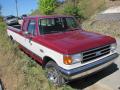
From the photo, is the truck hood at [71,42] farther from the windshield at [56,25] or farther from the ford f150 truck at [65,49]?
the windshield at [56,25]

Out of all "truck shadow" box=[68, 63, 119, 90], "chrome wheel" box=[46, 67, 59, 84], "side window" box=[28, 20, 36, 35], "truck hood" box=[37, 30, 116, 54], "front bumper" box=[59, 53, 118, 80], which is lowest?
"truck shadow" box=[68, 63, 119, 90]

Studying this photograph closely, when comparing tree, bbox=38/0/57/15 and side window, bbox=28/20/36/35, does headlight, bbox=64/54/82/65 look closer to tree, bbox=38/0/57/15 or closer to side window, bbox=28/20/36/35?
side window, bbox=28/20/36/35

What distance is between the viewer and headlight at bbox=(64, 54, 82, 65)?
5.20 metres

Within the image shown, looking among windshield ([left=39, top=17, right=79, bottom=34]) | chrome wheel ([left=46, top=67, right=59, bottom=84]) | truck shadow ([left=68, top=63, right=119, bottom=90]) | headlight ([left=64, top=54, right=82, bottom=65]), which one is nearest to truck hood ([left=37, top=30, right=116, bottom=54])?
headlight ([left=64, top=54, right=82, bottom=65])

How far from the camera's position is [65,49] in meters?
5.21

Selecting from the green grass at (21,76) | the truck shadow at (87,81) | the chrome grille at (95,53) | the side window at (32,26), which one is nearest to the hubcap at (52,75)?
the green grass at (21,76)

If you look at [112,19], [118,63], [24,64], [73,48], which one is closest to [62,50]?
[73,48]

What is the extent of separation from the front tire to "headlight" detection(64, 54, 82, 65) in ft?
1.71

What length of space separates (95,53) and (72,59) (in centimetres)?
76

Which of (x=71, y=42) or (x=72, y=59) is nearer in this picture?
(x=72, y=59)

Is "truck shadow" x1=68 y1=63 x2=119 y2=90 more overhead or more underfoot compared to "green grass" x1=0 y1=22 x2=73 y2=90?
more underfoot

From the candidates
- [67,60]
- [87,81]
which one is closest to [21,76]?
[67,60]

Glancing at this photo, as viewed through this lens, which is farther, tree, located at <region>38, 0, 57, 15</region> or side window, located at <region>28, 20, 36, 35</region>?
tree, located at <region>38, 0, 57, 15</region>

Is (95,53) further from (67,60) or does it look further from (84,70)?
(67,60)
